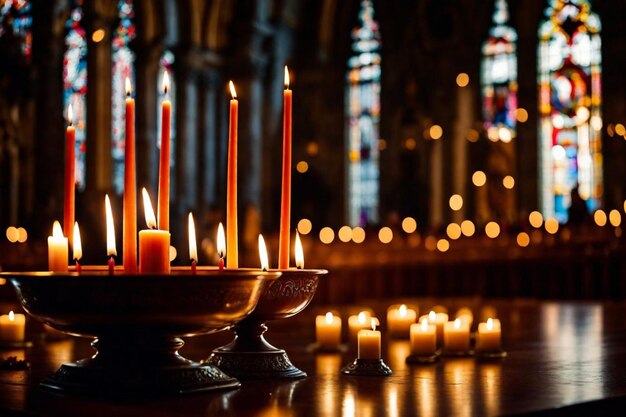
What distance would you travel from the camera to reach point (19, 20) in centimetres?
2397

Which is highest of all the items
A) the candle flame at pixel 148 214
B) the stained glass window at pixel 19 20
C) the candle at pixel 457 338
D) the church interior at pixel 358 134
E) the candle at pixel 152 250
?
the stained glass window at pixel 19 20

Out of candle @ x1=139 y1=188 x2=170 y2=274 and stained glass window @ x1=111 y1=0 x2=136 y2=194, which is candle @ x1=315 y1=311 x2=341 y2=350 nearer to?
candle @ x1=139 y1=188 x2=170 y2=274

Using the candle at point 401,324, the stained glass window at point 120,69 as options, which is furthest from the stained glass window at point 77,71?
the candle at point 401,324

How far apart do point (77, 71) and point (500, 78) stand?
9.60 meters

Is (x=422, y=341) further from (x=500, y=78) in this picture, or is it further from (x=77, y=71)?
(x=77, y=71)

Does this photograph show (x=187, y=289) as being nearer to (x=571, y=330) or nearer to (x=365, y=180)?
(x=571, y=330)

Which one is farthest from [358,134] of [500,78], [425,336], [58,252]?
[58,252]

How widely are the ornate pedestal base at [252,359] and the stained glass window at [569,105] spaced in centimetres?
1747

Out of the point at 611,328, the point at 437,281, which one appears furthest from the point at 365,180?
the point at 611,328

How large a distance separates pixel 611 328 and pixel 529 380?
3155 mm

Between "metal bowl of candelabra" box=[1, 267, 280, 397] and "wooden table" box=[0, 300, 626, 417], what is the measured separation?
0.08m

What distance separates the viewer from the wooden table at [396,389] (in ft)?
8.02

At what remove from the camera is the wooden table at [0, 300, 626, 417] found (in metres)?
2.44

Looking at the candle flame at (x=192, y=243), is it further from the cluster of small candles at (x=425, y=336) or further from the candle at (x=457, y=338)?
the candle at (x=457, y=338)
